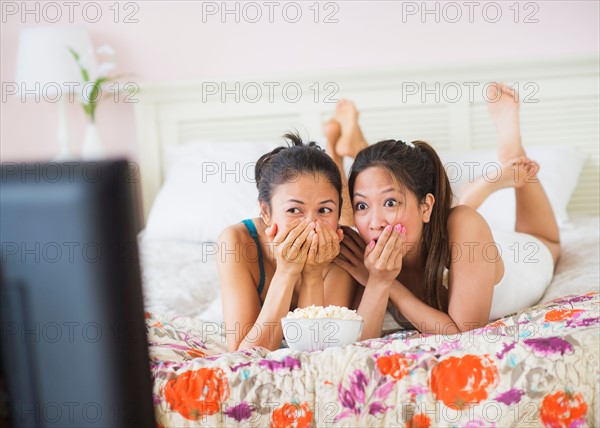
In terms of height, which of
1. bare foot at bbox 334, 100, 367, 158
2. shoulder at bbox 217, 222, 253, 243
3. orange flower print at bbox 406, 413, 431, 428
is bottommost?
orange flower print at bbox 406, 413, 431, 428

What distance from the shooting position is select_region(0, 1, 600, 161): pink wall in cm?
322

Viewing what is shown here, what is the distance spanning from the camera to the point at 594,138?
3186mm

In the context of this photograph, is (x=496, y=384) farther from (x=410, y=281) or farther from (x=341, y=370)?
(x=410, y=281)

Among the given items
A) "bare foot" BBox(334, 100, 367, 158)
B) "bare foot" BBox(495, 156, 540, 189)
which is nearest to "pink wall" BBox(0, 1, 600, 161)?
"bare foot" BBox(334, 100, 367, 158)

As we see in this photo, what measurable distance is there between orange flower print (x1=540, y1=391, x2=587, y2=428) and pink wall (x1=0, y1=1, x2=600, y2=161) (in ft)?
7.47

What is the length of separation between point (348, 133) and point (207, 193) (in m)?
0.62

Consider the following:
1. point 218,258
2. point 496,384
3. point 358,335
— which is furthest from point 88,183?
point 218,258

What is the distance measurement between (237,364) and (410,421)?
27 centimetres

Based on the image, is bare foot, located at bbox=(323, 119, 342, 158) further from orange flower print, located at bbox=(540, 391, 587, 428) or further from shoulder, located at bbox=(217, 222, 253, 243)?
orange flower print, located at bbox=(540, 391, 587, 428)

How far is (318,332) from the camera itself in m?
1.33

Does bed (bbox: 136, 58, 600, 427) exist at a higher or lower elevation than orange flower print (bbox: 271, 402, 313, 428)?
higher

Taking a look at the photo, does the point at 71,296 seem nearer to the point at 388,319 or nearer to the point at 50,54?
the point at 388,319

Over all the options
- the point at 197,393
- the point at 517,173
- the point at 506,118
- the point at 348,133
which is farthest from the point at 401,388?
the point at 348,133

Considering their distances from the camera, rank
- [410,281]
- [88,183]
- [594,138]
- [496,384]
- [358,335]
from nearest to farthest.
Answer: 1. [88,183]
2. [496,384]
3. [358,335]
4. [410,281]
5. [594,138]
